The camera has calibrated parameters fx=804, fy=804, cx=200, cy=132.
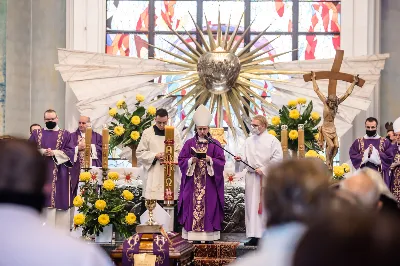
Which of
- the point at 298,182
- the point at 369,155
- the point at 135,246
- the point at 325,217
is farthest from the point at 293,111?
the point at 325,217

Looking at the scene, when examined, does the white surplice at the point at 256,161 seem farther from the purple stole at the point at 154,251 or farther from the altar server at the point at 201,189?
the purple stole at the point at 154,251

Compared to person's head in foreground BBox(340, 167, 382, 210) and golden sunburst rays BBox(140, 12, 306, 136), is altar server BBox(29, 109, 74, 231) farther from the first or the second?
person's head in foreground BBox(340, 167, 382, 210)

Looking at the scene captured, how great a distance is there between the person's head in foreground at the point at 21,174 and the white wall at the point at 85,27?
10.9 m

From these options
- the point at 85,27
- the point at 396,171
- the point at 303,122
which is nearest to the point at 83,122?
the point at 85,27

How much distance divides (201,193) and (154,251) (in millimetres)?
2313

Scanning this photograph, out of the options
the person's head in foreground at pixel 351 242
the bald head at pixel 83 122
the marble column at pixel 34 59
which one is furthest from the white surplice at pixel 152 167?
the person's head in foreground at pixel 351 242

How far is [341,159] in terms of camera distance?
495 inches

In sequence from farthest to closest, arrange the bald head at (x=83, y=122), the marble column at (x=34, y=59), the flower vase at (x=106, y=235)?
the marble column at (x=34, y=59) < the bald head at (x=83, y=122) < the flower vase at (x=106, y=235)

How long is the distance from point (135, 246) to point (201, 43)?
6.80 m

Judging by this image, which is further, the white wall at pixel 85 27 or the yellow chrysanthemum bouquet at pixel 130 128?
the white wall at pixel 85 27

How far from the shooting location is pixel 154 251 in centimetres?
684

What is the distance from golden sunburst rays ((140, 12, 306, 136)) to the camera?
11.7 m

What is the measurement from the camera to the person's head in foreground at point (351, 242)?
4.10ft

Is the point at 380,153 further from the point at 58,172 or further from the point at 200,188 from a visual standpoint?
the point at 58,172
